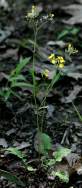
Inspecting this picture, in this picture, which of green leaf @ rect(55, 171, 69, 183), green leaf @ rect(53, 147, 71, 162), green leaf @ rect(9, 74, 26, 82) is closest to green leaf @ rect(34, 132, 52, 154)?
green leaf @ rect(53, 147, 71, 162)

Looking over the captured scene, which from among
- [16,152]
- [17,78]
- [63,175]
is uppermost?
[17,78]

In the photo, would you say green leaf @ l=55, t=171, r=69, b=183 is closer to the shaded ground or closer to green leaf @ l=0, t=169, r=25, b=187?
the shaded ground

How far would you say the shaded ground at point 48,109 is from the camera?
293 cm

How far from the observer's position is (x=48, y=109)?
135 inches

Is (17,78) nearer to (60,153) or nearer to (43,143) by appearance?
(43,143)

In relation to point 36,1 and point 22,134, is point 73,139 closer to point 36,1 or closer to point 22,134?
point 22,134

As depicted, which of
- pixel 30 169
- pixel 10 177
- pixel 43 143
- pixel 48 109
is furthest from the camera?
pixel 48 109

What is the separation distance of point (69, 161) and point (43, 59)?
1449 mm

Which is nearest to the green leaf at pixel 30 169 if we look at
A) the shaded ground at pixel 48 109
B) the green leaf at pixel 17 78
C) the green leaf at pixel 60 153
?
the shaded ground at pixel 48 109

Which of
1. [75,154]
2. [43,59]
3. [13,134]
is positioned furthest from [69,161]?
[43,59]

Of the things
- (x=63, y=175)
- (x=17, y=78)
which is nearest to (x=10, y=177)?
(x=63, y=175)

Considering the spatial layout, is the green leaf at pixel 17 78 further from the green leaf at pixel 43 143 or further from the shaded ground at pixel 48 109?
the green leaf at pixel 43 143

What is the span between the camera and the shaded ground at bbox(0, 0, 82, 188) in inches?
115

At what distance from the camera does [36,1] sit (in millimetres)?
5250
